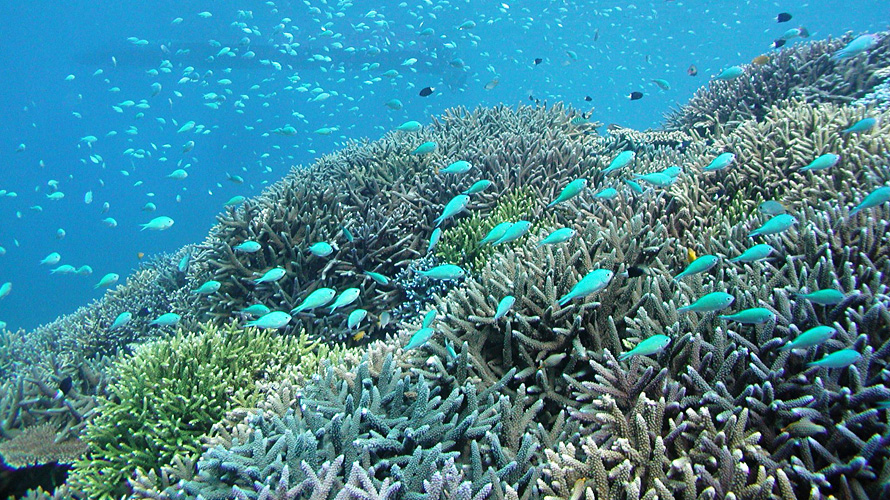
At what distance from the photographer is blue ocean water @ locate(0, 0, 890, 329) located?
44406 mm

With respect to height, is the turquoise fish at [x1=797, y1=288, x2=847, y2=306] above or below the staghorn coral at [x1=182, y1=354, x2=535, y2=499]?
above

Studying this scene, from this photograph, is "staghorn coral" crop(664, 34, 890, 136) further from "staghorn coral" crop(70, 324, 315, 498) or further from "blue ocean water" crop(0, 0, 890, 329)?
"blue ocean water" crop(0, 0, 890, 329)

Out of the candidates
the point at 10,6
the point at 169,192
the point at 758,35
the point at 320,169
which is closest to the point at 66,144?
the point at 169,192

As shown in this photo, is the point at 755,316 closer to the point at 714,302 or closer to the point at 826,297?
the point at 714,302

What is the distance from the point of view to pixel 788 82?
785 cm

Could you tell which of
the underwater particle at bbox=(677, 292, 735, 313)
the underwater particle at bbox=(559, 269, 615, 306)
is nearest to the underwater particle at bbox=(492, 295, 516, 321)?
the underwater particle at bbox=(559, 269, 615, 306)

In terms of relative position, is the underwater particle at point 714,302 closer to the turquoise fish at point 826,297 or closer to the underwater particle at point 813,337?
the underwater particle at point 813,337

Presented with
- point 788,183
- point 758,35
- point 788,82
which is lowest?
point 788,183

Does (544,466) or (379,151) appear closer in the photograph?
(544,466)

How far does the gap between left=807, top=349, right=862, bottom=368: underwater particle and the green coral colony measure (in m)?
0.01

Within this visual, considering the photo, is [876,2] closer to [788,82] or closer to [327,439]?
[788,82]

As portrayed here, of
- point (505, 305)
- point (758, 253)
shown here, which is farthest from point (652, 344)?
point (758, 253)

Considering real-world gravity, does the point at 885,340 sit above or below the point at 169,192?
below

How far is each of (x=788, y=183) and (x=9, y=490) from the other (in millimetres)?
7800
